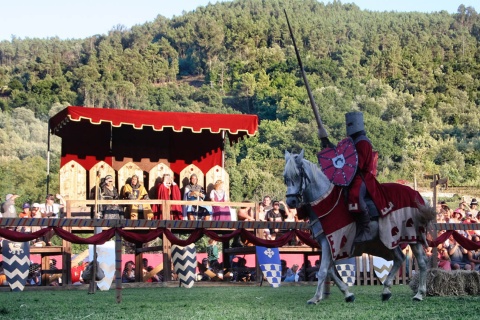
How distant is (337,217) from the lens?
1303cm

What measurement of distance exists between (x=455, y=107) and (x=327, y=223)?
122559 millimetres

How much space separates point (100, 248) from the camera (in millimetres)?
18172

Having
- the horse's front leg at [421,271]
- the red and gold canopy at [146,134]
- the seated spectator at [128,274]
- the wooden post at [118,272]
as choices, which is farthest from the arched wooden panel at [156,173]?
the horse's front leg at [421,271]

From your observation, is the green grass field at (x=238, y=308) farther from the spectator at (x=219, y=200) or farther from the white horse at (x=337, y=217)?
the spectator at (x=219, y=200)

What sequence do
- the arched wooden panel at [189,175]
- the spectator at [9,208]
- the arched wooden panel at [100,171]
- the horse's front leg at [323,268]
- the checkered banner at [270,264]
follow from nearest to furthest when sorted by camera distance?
the horse's front leg at [323,268] < the checkered banner at [270,264] < the spectator at [9,208] < the arched wooden panel at [100,171] < the arched wooden panel at [189,175]

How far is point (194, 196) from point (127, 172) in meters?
1.84

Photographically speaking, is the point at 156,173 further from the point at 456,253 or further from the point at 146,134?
the point at 456,253

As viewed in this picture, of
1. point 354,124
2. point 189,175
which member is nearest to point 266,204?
point 189,175

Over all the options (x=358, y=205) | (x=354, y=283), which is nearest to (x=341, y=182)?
(x=358, y=205)

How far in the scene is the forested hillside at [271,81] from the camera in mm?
103500

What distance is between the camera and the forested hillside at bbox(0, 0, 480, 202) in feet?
340

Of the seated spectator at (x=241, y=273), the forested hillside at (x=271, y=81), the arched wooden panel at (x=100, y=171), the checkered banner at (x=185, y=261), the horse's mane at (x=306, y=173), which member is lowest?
the seated spectator at (x=241, y=273)

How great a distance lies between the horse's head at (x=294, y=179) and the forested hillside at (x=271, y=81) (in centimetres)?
6927

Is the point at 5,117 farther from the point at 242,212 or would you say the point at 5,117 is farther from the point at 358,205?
the point at 358,205
